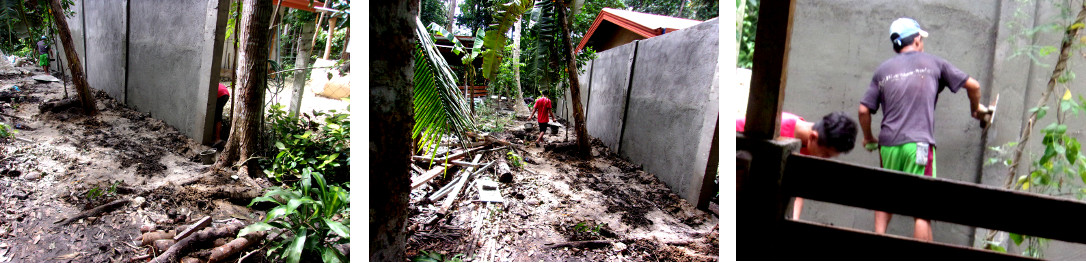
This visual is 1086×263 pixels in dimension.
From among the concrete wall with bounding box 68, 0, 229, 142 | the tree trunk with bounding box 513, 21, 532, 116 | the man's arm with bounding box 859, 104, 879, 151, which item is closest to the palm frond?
the man's arm with bounding box 859, 104, 879, 151

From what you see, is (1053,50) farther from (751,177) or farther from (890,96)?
(751,177)

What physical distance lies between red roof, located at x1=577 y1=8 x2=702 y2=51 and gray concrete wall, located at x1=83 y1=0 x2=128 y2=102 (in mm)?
4618

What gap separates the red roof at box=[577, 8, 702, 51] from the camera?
16.3 feet

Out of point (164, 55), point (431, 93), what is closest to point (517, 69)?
point (164, 55)

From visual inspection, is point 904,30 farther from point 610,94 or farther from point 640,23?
point 640,23

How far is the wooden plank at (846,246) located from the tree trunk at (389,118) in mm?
915

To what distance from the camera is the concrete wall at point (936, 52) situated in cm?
150

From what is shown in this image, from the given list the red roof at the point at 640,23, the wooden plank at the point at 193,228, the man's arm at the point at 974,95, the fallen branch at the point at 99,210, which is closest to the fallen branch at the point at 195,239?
the wooden plank at the point at 193,228

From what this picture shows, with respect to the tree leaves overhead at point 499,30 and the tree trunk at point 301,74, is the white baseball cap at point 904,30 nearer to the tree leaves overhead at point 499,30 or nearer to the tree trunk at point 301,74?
the tree leaves overhead at point 499,30

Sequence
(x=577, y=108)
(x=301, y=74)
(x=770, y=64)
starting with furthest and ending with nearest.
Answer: (x=577, y=108) < (x=301, y=74) < (x=770, y=64)

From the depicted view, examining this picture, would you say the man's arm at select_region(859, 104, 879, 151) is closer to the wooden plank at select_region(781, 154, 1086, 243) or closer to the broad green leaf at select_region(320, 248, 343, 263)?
the wooden plank at select_region(781, 154, 1086, 243)

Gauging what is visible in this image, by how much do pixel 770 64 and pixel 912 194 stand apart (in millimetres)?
343

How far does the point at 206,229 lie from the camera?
6.61 feet

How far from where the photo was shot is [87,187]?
2195 mm
